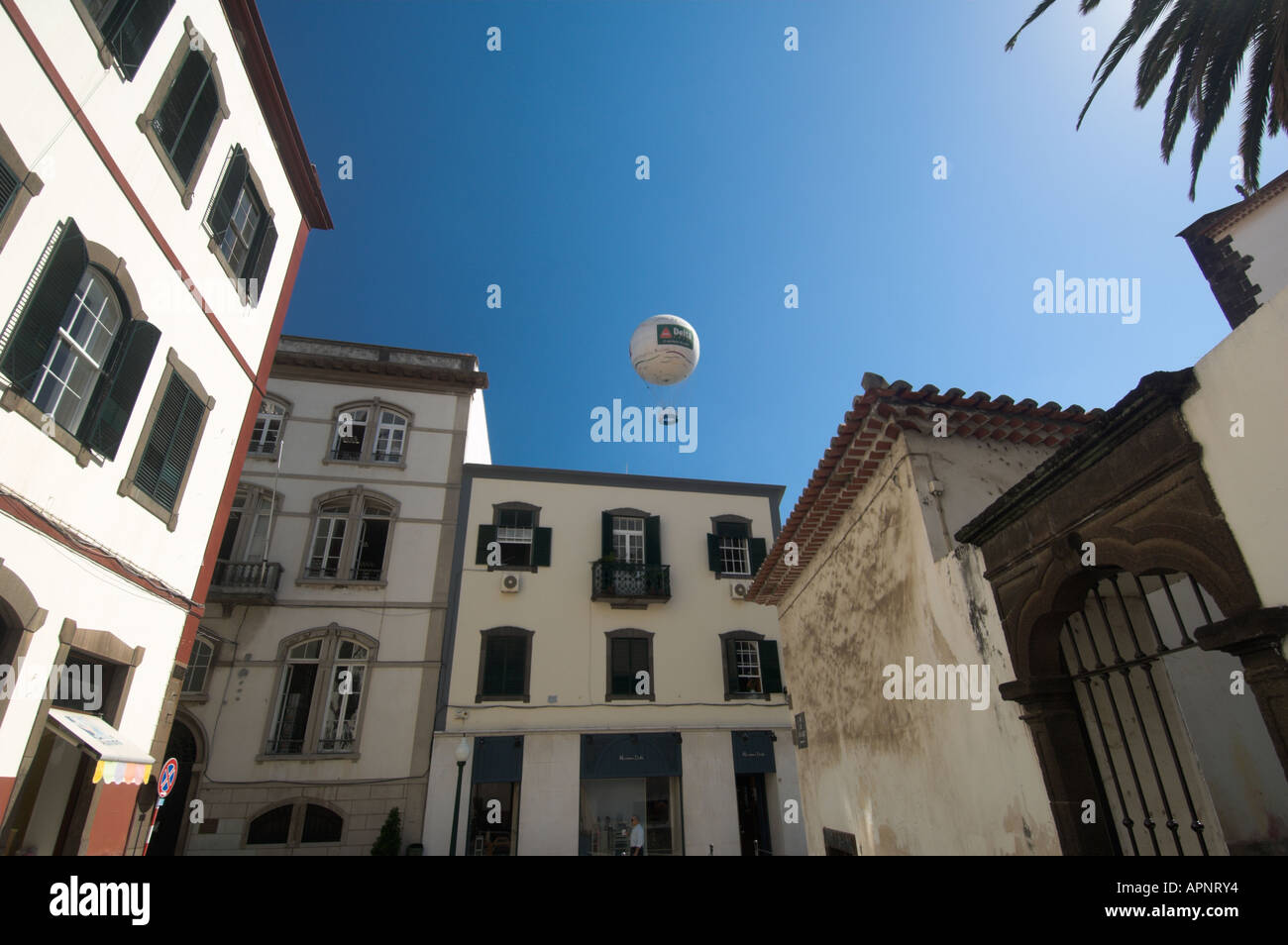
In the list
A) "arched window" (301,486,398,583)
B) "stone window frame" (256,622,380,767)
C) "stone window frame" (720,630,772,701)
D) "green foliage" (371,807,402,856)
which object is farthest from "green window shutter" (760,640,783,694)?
"arched window" (301,486,398,583)

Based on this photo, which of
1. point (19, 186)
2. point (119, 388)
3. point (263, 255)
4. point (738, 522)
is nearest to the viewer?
point (19, 186)

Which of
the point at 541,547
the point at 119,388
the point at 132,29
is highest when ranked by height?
the point at 132,29

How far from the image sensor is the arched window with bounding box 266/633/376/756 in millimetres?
15211

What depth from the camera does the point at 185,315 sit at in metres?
8.37

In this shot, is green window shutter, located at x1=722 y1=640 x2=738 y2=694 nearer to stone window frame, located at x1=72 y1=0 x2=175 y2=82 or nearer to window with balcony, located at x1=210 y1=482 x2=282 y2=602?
window with balcony, located at x1=210 y1=482 x2=282 y2=602

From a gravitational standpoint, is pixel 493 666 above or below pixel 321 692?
above

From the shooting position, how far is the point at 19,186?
18.6ft

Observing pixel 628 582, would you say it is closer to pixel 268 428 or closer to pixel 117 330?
pixel 268 428

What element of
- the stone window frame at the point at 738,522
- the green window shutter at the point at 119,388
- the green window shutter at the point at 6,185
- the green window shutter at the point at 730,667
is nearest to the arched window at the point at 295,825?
the green window shutter at the point at 730,667

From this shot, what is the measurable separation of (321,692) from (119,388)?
423 inches

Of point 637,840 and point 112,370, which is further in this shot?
point 637,840

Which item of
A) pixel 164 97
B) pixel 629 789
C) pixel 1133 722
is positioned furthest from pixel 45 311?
pixel 629 789

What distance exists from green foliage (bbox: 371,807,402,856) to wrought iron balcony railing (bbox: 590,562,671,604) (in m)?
7.09

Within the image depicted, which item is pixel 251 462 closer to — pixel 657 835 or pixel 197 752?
pixel 197 752
